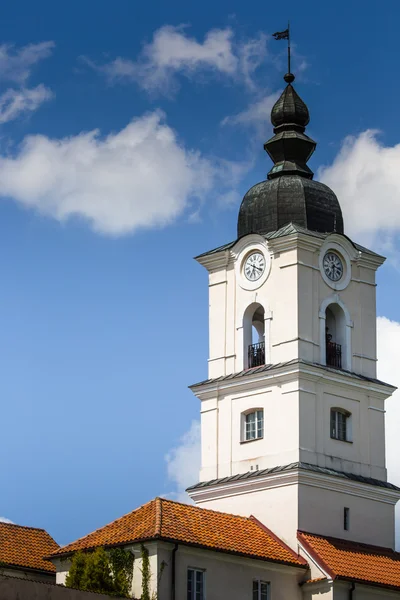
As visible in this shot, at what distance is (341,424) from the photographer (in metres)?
60.3

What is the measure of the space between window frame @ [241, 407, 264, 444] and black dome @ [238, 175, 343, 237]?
7.14 metres

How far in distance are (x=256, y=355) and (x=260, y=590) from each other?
1052cm

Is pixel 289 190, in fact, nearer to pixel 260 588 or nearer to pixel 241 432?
pixel 241 432

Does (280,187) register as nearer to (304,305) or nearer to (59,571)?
(304,305)

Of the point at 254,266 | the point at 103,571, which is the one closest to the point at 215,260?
the point at 254,266

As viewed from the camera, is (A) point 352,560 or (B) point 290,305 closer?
(A) point 352,560

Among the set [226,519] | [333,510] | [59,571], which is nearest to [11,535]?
[59,571]

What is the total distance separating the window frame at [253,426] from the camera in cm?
5966

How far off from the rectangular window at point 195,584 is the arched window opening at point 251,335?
11.0m

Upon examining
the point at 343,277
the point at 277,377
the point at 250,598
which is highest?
the point at 343,277

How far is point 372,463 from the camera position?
60.7 metres

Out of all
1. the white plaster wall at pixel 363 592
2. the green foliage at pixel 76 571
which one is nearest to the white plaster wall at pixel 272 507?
the white plaster wall at pixel 363 592

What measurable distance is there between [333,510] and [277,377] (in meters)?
5.37

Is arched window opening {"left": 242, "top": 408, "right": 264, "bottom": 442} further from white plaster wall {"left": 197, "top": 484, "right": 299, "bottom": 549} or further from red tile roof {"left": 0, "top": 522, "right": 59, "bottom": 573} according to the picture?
red tile roof {"left": 0, "top": 522, "right": 59, "bottom": 573}
